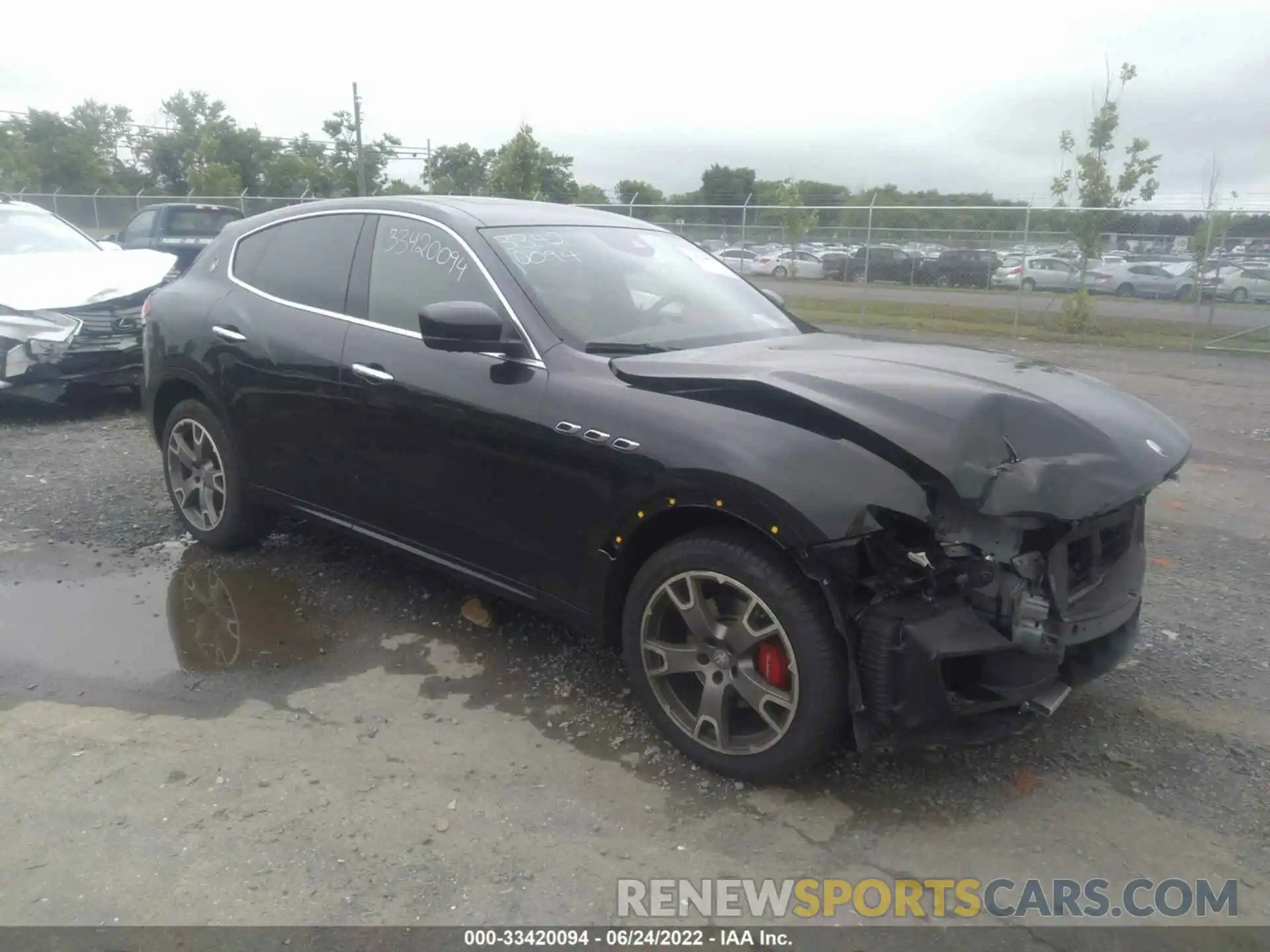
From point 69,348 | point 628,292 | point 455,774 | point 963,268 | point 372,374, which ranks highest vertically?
point 963,268

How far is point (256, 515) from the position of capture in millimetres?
4961

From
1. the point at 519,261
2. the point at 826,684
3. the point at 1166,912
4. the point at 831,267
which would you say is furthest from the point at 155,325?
the point at 831,267

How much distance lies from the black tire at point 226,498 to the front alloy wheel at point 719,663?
8.46 feet

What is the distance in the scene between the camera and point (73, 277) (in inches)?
338

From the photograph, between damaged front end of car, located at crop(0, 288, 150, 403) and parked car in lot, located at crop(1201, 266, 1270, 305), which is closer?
damaged front end of car, located at crop(0, 288, 150, 403)

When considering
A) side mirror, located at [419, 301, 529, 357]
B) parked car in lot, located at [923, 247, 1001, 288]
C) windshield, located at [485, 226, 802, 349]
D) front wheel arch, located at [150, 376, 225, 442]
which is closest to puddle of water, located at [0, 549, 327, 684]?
front wheel arch, located at [150, 376, 225, 442]

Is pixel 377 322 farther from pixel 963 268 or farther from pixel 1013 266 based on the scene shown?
pixel 963 268

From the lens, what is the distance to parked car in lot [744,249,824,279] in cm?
2075

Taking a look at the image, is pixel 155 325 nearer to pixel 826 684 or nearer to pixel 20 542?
pixel 20 542

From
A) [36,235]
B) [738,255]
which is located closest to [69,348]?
[36,235]

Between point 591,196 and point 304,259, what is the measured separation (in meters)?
25.2

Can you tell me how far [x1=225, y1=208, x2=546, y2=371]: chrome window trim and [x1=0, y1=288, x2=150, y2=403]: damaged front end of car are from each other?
10.9 ft

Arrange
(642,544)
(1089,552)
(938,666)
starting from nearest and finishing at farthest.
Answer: (938,666) < (1089,552) < (642,544)

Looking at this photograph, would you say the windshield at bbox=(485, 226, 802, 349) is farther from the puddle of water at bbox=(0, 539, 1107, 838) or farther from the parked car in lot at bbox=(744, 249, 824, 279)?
the parked car in lot at bbox=(744, 249, 824, 279)
